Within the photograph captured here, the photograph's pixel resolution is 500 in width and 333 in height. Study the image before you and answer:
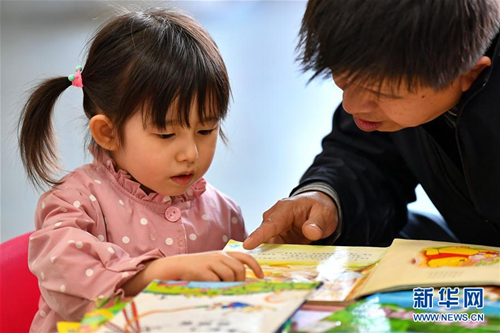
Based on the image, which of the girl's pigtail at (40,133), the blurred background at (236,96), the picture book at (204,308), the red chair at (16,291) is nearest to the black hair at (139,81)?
the girl's pigtail at (40,133)

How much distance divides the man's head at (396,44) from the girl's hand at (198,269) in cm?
A: 25

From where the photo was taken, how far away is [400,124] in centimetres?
90

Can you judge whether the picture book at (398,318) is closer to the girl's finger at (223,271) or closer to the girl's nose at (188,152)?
the girl's finger at (223,271)

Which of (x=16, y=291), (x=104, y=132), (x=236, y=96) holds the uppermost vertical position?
(x=104, y=132)

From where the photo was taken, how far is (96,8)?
3.09 metres

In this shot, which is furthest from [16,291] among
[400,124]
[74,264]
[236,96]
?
[236,96]

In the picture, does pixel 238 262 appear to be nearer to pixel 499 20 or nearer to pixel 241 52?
pixel 499 20

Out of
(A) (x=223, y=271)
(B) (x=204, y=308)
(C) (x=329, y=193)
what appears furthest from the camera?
(C) (x=329, y=193)

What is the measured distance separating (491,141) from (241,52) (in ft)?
7.28

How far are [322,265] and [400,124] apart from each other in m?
0.23

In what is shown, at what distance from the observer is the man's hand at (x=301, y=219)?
99 cm

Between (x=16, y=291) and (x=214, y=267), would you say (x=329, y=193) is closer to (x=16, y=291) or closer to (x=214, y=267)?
(x=214, y=267)

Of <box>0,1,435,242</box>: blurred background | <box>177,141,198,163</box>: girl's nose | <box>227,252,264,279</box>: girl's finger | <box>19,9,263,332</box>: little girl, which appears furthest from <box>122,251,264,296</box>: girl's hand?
<box>0,1,435,242</box>: blurred background

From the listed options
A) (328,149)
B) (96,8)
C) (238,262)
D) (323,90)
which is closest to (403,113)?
(238,262)
